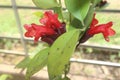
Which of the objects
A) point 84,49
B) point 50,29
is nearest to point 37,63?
point 50,29

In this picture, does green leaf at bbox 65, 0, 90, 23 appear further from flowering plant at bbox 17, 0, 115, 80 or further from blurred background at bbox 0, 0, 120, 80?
blurred background at bbox 0, 0, 120, 80

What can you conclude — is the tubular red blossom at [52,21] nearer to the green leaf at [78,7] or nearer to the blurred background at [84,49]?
the green leaf at [78,7]


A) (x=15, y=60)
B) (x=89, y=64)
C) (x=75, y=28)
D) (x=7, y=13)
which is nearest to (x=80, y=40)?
(x=75, y=28)

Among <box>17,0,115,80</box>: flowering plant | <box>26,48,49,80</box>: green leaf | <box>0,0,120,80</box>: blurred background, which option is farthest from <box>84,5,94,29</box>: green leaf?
<box>0,0,120,80</box>: blurred background

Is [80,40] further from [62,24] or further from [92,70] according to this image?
[92,70]

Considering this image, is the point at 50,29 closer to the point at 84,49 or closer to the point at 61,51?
the point at 61,51

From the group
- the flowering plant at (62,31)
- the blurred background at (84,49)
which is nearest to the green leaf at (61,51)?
the flowering plant at (62,31)

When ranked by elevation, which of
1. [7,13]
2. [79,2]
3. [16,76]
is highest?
[79,2]

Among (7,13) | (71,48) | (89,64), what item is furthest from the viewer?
(7,13)
